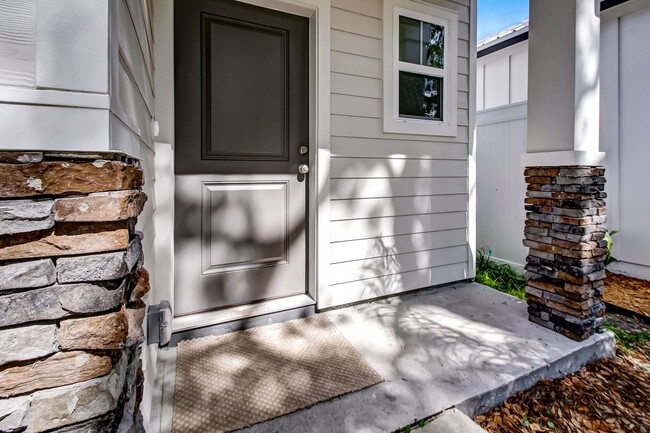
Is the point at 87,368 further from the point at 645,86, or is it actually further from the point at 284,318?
the point at 645,86

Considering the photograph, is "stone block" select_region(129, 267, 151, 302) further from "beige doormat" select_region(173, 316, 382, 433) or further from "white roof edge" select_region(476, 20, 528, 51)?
"white roof edge" select_region(476, 20, 528, 51)

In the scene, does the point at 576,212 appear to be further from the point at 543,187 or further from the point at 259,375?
the point at 259,375

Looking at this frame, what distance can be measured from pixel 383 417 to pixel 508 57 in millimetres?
4999

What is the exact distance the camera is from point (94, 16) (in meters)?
0.58

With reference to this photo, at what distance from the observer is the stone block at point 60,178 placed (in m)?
0.53

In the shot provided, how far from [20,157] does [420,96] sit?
103 inches

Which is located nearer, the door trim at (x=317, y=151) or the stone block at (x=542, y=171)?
the stone block at (x=542, y=171)

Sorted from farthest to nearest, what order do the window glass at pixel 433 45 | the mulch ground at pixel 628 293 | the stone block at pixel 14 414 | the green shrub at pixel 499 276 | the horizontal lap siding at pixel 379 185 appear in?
1. the green shrub at pixel 499 276
2. the mulch ground at pixel 628 293
3. the window glass at pixel 433 45
4. the horizontal lap siding at pixel 379 185
5. the stone block at pixel 14 414

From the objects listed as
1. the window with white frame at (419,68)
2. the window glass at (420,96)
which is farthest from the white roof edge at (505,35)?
the window glass at (420,96)

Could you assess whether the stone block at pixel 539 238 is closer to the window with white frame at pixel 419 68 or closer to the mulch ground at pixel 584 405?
the mulch ground at pixel 584 405

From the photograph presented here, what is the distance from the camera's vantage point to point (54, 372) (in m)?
0.56

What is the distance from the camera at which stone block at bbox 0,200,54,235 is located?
1.74 ft

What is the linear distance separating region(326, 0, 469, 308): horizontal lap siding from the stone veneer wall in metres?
1.75

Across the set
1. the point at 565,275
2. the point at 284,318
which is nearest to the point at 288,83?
the point at 284,318
